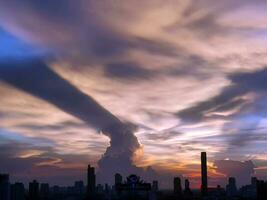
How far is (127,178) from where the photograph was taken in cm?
15200

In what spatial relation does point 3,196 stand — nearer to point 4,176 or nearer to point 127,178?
point 4,176

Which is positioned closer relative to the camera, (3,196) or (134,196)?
(3,196)

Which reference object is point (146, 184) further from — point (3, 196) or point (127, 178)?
point (3, 196)

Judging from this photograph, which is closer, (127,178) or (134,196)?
(127,178)

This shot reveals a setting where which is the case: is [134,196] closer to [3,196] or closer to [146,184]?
[146,184]

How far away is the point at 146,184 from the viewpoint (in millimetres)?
151625

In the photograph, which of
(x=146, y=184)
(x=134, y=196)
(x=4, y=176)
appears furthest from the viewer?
(x=134, y=196)

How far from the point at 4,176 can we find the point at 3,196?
1284 centimetres

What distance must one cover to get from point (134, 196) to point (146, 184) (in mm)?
27507

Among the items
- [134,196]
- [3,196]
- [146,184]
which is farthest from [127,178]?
[3,196]

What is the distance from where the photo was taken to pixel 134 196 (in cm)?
17725

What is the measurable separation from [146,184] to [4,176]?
51038 millimetres

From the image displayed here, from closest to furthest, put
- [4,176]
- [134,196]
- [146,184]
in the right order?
[146,184] → [4,176] → [134,196]

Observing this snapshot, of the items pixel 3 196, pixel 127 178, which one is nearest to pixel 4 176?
pixel 3 196
